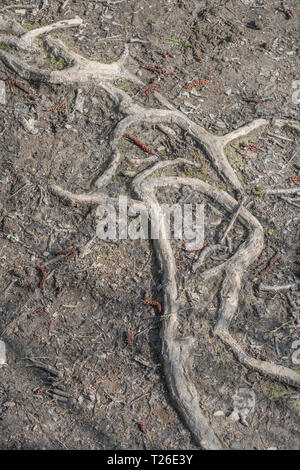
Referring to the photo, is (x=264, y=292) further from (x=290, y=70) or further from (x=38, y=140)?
(x=290, y=70)

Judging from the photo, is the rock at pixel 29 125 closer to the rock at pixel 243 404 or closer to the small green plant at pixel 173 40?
the small green plant at pixel 173 40

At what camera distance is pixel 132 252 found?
5.89 m

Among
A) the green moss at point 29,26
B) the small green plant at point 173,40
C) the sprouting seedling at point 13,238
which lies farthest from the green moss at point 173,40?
the sprouting seedling at point 13,238

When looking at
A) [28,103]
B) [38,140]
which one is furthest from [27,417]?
[28,103]

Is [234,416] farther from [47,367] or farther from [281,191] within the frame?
[281,191]

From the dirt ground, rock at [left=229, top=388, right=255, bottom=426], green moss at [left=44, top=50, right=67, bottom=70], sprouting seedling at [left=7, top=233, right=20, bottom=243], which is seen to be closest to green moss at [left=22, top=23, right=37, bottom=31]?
the dirt ground

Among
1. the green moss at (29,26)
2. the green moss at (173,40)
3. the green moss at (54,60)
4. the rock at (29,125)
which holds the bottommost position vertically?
the rock at (29,125)

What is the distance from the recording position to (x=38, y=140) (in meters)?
6.69

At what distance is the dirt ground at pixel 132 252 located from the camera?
16.1 feet

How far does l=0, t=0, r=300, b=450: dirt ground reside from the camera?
194 inches

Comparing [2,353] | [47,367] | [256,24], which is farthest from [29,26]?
[47,367]
